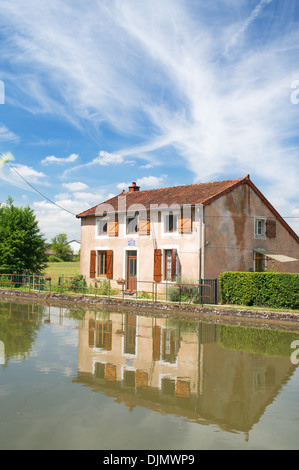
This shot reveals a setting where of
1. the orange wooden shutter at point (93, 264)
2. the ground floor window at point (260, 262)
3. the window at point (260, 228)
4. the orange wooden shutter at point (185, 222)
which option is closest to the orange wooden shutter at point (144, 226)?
the orange wooden shutter at point (185, 222)

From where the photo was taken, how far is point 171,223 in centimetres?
2369

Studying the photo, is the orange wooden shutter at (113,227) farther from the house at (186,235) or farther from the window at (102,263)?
the window at (102,263)

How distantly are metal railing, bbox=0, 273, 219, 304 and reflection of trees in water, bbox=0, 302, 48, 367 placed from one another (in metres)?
4.81

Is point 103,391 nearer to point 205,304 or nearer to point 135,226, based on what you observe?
point 205,304

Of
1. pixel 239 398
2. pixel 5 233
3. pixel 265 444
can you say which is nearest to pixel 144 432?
pixel 265 444

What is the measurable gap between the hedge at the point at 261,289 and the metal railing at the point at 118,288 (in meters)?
0.86

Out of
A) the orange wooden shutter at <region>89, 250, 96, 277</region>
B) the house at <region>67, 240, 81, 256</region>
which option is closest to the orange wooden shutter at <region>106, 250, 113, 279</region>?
the orange wooden shutter at <region>89, 250, 96, 277</region>

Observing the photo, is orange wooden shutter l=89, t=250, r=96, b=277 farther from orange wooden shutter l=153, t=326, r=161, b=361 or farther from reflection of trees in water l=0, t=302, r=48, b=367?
orange wooden shutter l=153, t=326, r=161, b=361

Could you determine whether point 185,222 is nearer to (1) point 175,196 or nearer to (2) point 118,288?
(1) point 175,196

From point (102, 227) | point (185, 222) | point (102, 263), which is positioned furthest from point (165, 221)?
point (102, 263)

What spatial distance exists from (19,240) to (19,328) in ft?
58.5

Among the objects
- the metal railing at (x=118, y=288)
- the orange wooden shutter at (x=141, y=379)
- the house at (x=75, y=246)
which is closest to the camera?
the orange wooden shutter at (x=141, y=379)

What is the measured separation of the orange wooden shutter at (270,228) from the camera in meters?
25.0

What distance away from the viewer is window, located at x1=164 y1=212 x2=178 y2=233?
23.3m
